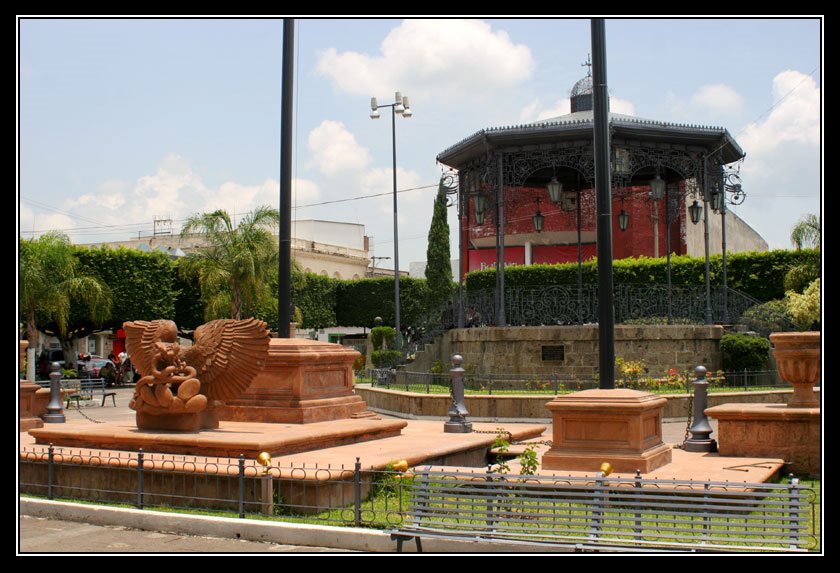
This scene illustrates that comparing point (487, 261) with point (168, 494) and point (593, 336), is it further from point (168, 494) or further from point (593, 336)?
point (168, 494)

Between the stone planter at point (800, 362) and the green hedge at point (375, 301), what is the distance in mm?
33946

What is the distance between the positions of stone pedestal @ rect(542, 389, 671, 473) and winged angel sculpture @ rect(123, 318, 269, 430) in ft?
12.5

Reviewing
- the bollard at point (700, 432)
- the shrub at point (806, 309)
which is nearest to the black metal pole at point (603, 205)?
the bollard at point (700, 432)

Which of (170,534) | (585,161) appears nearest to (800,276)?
(585,161)

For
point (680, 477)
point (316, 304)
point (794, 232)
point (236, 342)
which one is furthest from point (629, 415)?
point (316, 304)

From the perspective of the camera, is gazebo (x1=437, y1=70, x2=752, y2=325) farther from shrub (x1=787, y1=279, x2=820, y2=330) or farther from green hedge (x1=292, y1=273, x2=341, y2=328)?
green hedge (x1=292, y1=273, x2=341, y2=328)

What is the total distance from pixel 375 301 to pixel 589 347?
24.9 m

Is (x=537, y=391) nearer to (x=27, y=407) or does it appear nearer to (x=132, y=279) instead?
(x=27, y=407)

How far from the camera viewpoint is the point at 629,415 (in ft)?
32.2

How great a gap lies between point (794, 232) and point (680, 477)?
2586cm

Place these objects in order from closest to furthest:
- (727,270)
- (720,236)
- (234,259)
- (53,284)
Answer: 1. (727,270)
2. (53,284)
3. (234,259)
4. (720,236)

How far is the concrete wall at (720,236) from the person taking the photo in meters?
42.2

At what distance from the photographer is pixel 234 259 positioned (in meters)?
34.3

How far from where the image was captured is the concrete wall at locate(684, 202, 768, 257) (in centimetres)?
4219
